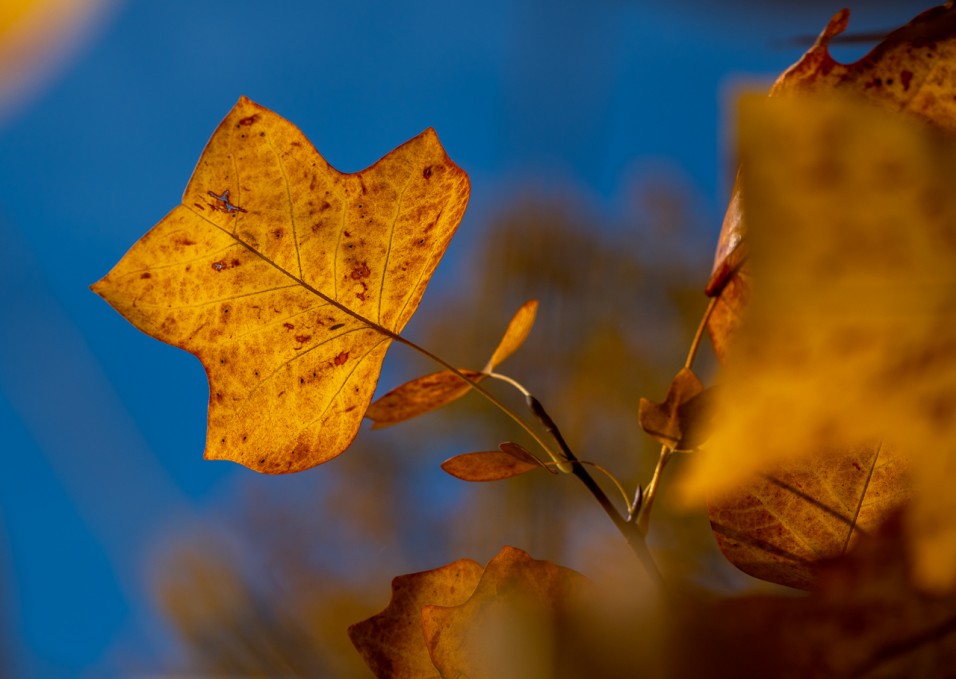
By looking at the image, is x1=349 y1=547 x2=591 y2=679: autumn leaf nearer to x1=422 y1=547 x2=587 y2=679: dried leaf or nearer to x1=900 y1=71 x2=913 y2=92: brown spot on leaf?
x1=422 y1=547 x2=587 y2=679: dried leaf

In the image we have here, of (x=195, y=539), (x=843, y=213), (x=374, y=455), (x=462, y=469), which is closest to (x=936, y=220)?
(x=843, y=213)

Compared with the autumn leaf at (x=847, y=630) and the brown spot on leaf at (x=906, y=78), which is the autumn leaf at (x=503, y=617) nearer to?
the autumn leaf at (x=847, y=630)

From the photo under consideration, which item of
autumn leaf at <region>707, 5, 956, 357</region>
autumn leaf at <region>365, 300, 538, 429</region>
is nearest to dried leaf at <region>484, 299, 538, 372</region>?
autumn leaf at <region>365, 300, 538, 429</region>

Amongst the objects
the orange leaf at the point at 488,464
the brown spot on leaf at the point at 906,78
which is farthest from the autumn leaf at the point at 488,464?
the brown spot on leaf at the point at 906,78

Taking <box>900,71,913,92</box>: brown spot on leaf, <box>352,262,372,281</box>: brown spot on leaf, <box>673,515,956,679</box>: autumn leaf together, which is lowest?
<box>673,515,956,679</box>: autumn leaf

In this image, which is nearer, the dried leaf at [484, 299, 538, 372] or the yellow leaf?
the yellow leaf

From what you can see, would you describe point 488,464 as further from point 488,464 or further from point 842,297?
point 842,297

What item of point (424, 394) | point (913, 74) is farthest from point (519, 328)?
point (913, 74)
